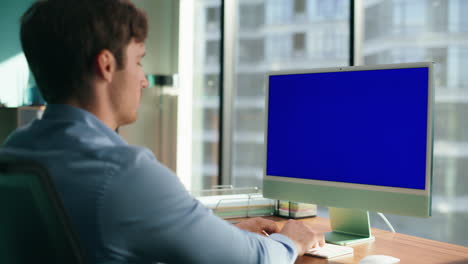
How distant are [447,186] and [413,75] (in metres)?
1.80

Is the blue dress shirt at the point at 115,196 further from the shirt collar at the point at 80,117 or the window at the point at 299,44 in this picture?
the window at the point at 299,44

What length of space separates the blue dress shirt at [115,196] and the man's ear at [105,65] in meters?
0.08

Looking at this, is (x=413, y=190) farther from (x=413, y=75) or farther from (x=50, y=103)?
(x=50, y=103)

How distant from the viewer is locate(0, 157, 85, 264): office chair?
71 cm

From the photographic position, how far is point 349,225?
65.2 inches

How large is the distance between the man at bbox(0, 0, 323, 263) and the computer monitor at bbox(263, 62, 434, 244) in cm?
64

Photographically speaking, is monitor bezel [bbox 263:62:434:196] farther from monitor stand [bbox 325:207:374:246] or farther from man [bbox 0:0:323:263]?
man [bbox 0:0:323:263]

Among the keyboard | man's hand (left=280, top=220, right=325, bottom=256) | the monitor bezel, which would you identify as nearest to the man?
man's hand (left=280, top=220, right=325, bottom=256)

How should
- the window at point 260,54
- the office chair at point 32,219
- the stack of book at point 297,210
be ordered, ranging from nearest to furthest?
the office chair at point 32,219 < the stack of book at point 297,210 < the window at point 260,54

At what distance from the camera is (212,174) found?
416 centimetres

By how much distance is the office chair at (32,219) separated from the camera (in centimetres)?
71

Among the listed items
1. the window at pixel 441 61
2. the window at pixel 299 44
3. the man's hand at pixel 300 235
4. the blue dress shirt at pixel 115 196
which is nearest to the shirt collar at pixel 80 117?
the blue dress shirt at pixel 115 196

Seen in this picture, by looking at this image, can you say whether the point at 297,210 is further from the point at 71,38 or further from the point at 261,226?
the point at 71,38

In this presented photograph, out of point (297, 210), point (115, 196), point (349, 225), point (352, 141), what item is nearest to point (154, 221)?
point (115, 196)
